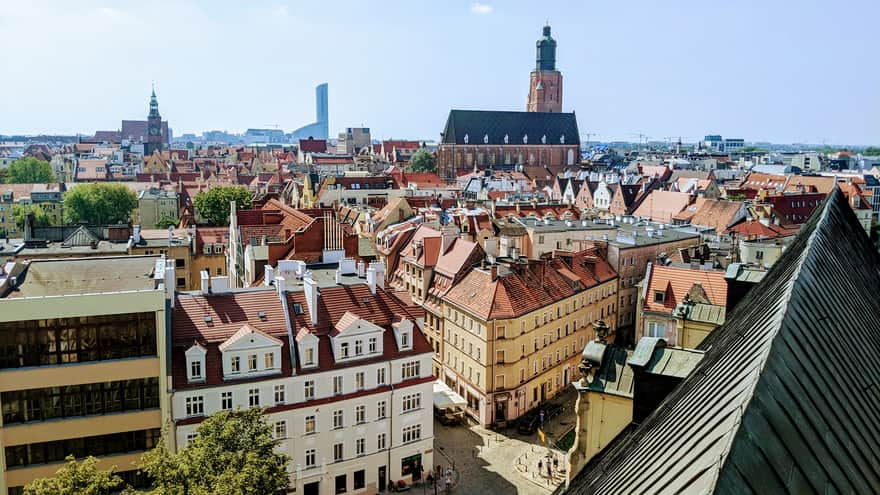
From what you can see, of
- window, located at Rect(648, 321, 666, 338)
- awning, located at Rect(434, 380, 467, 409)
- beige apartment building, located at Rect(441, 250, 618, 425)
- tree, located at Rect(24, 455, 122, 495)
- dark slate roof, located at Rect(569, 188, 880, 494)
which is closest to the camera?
dark slate roof, located at Rect(569, 188, 880, 494)

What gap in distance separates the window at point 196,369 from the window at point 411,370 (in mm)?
11349

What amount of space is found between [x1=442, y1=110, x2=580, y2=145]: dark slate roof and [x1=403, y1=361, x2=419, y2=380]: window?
14704 cm

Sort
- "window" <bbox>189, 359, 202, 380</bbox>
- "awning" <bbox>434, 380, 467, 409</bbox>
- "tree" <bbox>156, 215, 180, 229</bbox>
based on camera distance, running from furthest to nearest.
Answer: "tree" <bbox>156, 215, 180, 229</bbox> < "awning" <bbox>434, 380, 467, 409</bbox> < "window" <bbox>189, 359, 202, 380</bbox>

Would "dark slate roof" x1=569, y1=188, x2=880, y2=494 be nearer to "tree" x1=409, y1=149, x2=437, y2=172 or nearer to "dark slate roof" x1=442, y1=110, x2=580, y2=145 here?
"dark slate roof" x1=442, y1=110, x2=580, y2=145

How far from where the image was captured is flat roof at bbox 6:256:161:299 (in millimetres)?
34812

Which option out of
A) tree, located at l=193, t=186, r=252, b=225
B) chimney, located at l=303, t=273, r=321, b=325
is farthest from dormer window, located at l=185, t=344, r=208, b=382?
tree, located at l=193, t=186, r=252, b=225

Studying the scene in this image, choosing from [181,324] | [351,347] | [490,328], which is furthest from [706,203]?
[181,324]

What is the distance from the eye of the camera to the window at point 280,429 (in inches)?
1464

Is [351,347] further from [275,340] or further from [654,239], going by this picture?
[654,239]

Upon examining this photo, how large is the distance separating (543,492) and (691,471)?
36.1m

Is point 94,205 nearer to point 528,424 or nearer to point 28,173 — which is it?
point 28,173

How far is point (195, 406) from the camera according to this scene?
1388 inches

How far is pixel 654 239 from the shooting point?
71625 mm

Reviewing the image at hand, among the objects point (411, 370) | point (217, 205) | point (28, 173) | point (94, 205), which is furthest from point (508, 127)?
point (411, 370)
